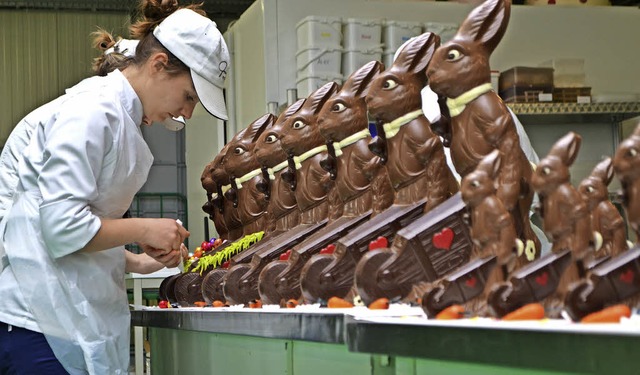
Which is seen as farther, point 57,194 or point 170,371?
point 170,371

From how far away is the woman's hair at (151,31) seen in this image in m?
2.38

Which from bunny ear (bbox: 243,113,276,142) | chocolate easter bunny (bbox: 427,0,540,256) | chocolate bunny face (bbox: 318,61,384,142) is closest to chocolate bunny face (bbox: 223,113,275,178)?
bunny ear (bbox: 243,113,276,142)

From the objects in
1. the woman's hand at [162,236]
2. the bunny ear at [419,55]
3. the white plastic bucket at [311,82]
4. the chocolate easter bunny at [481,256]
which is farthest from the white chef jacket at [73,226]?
the white plastic bucket at [311,82]

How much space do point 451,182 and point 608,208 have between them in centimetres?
41

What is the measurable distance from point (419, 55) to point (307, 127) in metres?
0.63

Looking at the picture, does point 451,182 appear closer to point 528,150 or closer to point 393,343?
point 393,343

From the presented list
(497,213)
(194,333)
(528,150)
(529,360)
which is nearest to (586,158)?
(528,150)

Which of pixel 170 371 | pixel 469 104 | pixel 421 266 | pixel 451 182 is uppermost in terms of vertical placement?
pixel 469 104

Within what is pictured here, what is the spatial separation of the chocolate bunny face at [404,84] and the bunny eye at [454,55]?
0.24 metres

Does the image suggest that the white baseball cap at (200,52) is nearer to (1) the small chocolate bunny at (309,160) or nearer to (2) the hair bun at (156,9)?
(2) the hair bun at (156,9)

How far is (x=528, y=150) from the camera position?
281cm

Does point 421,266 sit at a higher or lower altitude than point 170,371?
higher

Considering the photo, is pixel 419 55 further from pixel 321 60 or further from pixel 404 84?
pixel 321 60

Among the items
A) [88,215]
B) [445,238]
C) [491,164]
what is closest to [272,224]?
[88,215]
